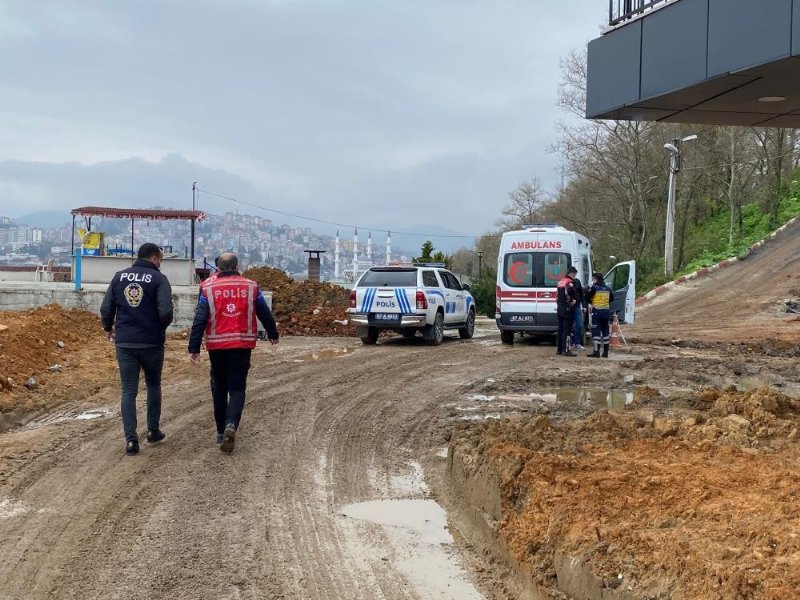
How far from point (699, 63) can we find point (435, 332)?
→ 30.9 ft

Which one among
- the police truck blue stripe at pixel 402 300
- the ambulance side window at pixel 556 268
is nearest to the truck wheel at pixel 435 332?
the police truck blue stripe at pixel 402 300

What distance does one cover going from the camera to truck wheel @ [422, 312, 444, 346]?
1745 cm

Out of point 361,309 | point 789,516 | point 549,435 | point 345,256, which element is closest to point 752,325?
point 361,309

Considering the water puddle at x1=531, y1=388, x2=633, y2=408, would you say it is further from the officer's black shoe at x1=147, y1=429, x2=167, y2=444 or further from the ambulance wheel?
the ambulance wheel

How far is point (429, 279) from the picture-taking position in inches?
705

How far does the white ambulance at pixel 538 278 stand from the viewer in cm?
1725

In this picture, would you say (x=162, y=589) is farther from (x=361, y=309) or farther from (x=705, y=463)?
(x=361, y=309)

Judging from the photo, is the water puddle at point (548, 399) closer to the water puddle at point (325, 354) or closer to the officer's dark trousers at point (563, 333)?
the officer's dark trousers at point (563, 333)

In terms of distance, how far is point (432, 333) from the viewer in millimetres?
17469

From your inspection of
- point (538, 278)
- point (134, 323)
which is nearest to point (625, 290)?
point (538, 278)

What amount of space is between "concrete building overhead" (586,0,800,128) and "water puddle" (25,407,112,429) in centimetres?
793

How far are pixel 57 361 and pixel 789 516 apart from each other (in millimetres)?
11066

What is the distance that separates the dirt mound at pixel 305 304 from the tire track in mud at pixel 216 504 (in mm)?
11394

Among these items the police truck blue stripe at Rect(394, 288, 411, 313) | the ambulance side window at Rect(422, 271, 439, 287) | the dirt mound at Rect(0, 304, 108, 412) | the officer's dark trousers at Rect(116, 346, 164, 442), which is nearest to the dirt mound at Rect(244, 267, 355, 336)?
the ambulance side window at Rect(422, 271, 439, 287)
